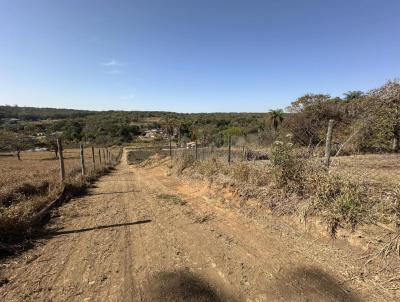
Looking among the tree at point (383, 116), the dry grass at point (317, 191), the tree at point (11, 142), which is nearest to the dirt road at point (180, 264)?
the dry grass at point (317, 191)

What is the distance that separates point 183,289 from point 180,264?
649 mm

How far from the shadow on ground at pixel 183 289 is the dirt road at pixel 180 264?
0.5 inches

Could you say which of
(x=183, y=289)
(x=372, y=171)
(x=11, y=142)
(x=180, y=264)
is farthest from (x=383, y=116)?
(x=11, y=142)

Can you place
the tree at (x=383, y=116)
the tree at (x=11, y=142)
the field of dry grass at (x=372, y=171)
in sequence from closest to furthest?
the field of dry grass at (x=372, y=171)
the tree at (x=383, y=116)
the tree at (x=11, y=142)

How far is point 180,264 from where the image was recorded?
389 centimetres

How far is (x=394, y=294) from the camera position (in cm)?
307

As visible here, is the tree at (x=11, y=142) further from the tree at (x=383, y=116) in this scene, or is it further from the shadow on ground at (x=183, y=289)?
the shadow on ground at (x=183, y=289)

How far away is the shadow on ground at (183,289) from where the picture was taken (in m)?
3.07

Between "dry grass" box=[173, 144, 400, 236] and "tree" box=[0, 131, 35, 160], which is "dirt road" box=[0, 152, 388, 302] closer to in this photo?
"dry grass" box=[173, 144, 400, 236]

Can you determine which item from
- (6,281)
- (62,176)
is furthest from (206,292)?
(62,176)

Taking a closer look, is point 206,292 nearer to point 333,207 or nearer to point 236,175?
point 333,207

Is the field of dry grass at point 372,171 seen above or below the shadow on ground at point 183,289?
above

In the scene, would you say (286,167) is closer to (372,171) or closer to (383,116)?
(372,171)

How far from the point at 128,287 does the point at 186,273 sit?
79 cm
